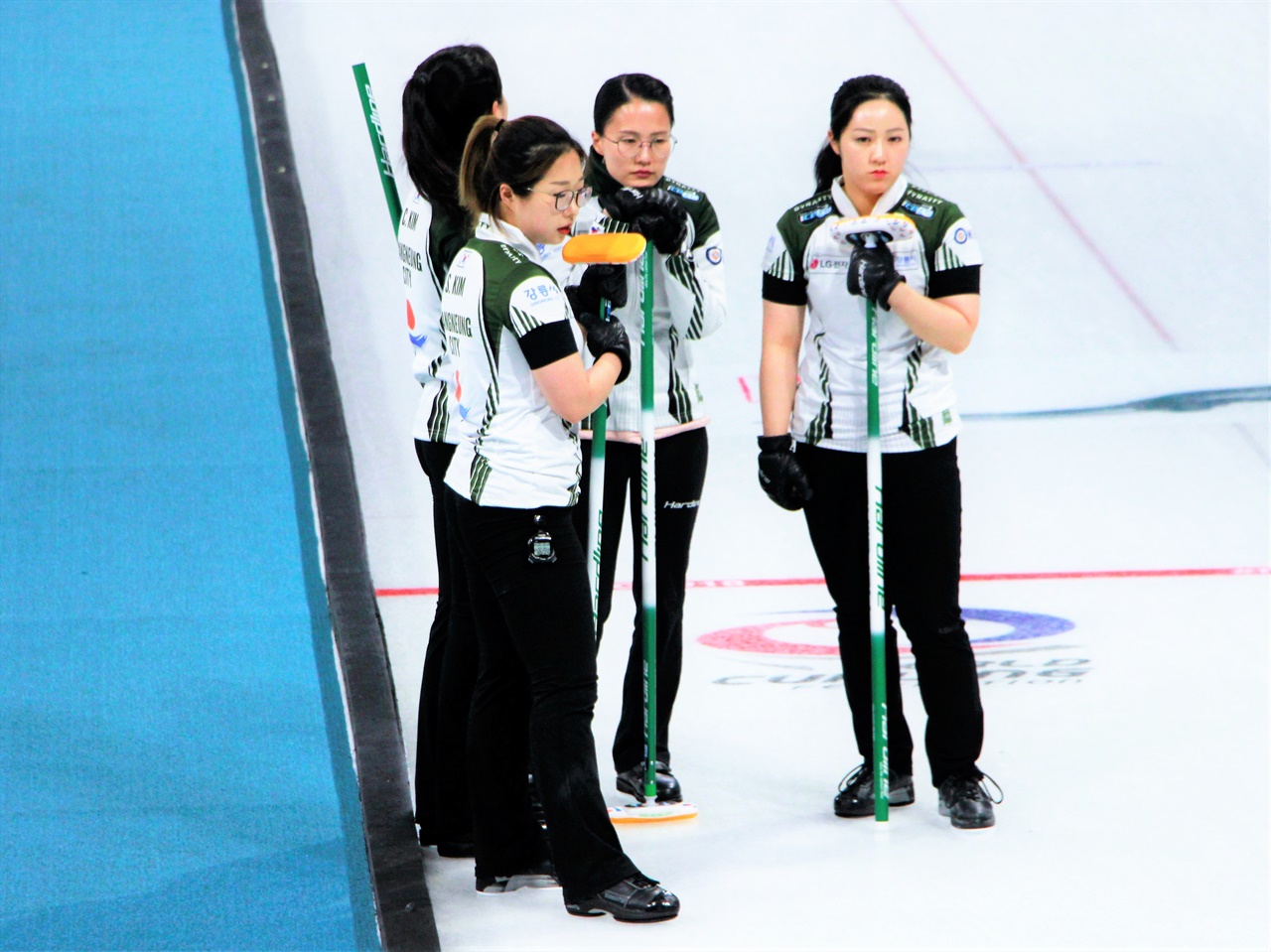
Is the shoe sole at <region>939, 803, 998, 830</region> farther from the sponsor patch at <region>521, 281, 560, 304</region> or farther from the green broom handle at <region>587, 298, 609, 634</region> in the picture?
the sponsor patch at <region>521, 281, 560, 304</region>

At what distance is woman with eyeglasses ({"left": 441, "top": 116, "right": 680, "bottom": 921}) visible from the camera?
2475mm

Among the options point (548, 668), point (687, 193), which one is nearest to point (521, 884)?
point (548, 668)

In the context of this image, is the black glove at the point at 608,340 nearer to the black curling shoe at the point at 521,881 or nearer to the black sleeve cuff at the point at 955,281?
the black sleeve cuff at the point at 955,281

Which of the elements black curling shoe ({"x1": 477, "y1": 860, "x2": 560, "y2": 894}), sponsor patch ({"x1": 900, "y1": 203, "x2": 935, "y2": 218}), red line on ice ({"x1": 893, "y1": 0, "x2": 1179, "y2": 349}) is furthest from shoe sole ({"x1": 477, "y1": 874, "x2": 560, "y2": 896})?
red line on ice ({"x1": 893, "y1": 0, "x2": 1179, "y2": 349})

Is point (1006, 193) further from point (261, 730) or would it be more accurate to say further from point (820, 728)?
point (261, 730)

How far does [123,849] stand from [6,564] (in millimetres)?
1535

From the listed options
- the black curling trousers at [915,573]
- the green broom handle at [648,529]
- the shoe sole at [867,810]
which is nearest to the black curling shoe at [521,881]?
the green broom handle at [648,529]

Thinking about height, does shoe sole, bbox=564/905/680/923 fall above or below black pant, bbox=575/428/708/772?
below

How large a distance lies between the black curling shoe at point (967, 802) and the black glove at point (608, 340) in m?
1.07

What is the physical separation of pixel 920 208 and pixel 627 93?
592 millimetres

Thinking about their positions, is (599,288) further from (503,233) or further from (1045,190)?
(1045,190)

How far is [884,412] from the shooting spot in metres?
3.05

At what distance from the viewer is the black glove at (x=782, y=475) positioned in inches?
121

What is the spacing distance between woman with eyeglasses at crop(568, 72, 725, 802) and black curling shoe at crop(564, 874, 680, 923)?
1.85 feet
